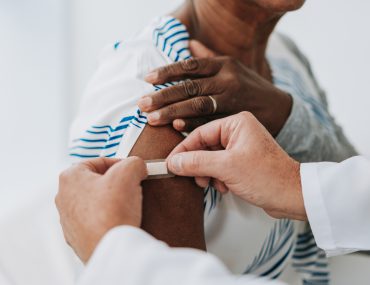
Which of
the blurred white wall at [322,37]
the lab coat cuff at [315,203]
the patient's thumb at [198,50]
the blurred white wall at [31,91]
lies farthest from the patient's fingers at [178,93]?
the blurred white wall at [322,37]

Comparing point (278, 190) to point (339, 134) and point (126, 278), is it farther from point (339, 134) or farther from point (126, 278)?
point (339, 134)

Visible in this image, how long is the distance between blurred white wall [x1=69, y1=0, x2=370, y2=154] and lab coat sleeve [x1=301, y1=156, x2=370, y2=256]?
3.58 feet

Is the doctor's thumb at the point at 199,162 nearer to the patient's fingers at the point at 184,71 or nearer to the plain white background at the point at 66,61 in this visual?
the patient's fingers at the point at 184,71

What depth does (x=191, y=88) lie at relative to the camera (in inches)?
31.6

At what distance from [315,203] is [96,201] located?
33cm

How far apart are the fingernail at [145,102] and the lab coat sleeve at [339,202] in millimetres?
255

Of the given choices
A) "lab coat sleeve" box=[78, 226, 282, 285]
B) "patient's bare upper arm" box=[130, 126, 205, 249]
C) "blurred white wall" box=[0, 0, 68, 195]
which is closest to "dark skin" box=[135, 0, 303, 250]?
"patient's bare upper arm" box=[130, 126, 205, 249]

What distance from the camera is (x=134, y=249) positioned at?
0.52 meters

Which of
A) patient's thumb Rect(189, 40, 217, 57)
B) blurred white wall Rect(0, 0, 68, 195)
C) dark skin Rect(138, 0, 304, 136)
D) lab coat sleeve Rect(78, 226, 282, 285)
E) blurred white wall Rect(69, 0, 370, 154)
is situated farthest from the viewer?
blurred white wall Rect(69, 0, 370, 154)

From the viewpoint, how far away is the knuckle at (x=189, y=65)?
A: 0.82 meters

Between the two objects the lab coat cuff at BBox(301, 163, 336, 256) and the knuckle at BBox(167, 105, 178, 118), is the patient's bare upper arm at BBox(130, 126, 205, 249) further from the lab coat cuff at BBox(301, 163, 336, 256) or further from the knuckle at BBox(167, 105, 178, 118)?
the lab coat cuff at BBox(301, 163, 336, 256)

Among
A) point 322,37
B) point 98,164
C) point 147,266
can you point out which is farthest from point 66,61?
point 147,266

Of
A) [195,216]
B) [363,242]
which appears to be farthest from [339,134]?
[195,216]

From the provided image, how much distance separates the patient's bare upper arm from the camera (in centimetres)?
69
